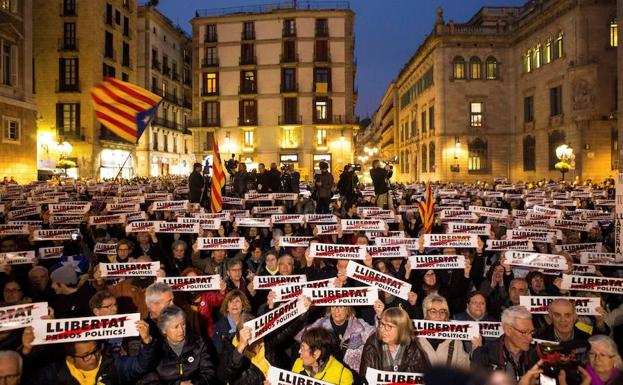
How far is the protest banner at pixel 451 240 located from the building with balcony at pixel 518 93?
29371 millimetres

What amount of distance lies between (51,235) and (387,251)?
21.1 feet

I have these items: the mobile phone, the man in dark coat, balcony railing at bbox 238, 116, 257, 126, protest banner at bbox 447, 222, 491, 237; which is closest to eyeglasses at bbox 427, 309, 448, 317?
the mobile phone

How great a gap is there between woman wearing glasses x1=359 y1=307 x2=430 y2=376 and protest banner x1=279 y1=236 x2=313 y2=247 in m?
4.47

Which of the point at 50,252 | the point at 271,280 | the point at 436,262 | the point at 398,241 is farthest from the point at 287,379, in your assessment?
the point at 50,252

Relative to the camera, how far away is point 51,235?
32.9 feet

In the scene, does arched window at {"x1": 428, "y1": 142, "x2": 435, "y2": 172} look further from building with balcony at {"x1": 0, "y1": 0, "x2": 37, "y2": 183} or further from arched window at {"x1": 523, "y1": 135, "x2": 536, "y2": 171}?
building with balcony at {"x1": 0, "y1": 0, "x2": 37, "y2": 183}

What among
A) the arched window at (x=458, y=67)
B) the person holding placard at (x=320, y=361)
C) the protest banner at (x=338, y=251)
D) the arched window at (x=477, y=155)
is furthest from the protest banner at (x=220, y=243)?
the arched window at (x=458, y=67)

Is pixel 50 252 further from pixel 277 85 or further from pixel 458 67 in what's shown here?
pixel 277 85

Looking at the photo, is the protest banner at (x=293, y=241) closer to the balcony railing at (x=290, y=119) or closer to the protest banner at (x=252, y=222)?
the protest banner at (x=252, y=222)

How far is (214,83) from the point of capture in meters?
56.6

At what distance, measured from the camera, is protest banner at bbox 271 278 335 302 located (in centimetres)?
595

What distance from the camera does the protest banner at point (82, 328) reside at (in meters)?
4.80

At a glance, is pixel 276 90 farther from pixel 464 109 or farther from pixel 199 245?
pixel 199 245

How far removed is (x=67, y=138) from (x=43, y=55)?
8628mm
